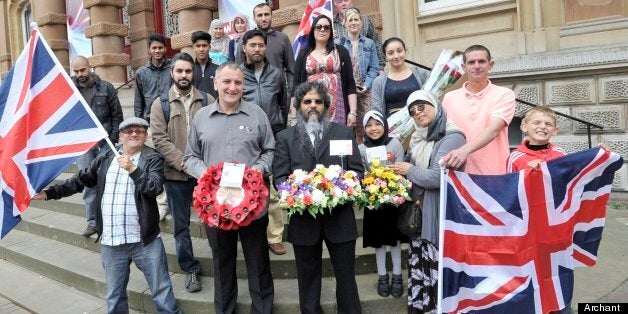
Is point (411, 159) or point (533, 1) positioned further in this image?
point (533, 1)

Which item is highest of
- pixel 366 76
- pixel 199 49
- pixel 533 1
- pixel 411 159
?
pixel 533 1

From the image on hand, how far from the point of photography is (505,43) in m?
7.46

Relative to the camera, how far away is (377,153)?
3590 mm

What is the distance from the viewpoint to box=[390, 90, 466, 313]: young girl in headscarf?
3201 millimetres

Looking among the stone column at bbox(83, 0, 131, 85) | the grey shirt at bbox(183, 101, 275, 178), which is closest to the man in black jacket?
the grey shirt at bbox(183, 101, 275, 178)

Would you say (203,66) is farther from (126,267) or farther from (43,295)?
(43,295)

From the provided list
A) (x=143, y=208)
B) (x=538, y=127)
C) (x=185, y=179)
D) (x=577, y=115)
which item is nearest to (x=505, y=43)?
(x=577, y=115)

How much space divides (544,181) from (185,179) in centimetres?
287

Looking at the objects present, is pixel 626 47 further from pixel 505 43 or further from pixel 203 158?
pixel 203 158

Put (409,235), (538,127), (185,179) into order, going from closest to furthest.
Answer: (538,127) < (409,235) < (185,179)

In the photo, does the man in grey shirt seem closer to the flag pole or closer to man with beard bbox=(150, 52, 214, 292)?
man with beard bbox=(150, 52, 214, 292)

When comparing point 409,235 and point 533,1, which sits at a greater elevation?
point 533,1

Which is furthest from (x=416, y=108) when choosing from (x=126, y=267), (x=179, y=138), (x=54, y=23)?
(x=54, y=23)

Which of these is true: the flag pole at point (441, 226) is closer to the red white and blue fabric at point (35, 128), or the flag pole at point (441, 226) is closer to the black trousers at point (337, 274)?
the black trousers at point (337, 274)
